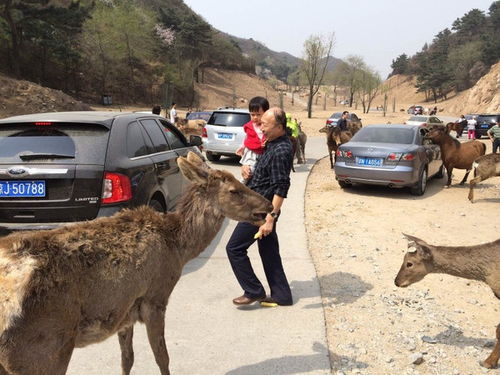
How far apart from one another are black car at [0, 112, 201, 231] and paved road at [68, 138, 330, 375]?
1.30 m

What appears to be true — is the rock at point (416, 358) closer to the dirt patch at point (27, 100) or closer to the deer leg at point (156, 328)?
the deer leg at point (156, 328)

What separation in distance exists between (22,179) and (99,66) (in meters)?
46.1

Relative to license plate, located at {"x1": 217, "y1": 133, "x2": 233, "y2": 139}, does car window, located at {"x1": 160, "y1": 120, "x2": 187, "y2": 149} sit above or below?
above

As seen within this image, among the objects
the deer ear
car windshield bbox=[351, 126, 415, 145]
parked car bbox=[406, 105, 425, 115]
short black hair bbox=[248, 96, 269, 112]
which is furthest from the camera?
parked car bbox=[406, 105, 425, 115]

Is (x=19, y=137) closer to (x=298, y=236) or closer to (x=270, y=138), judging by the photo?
(x=270, y=138)

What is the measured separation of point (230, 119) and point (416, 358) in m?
12.2

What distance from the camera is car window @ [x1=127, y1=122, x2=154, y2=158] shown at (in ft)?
15.5

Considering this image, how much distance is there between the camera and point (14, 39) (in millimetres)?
33781

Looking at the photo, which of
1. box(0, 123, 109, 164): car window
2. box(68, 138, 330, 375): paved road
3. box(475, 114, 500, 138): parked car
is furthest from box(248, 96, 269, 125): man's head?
box(475, 114, 500, 138): parked car

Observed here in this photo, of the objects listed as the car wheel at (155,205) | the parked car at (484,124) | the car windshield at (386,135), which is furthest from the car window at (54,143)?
the parked car at (484,124)

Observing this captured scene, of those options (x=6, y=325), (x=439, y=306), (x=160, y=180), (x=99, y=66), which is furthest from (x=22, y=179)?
(x=99, y=66)

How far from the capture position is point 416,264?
4156 mm

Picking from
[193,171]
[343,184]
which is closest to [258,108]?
[193,171]

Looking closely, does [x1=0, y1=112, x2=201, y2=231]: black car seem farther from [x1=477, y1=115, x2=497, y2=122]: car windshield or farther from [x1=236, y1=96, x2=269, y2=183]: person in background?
[x1=477, y1=115, x2=497, y2=122]: car windshield
